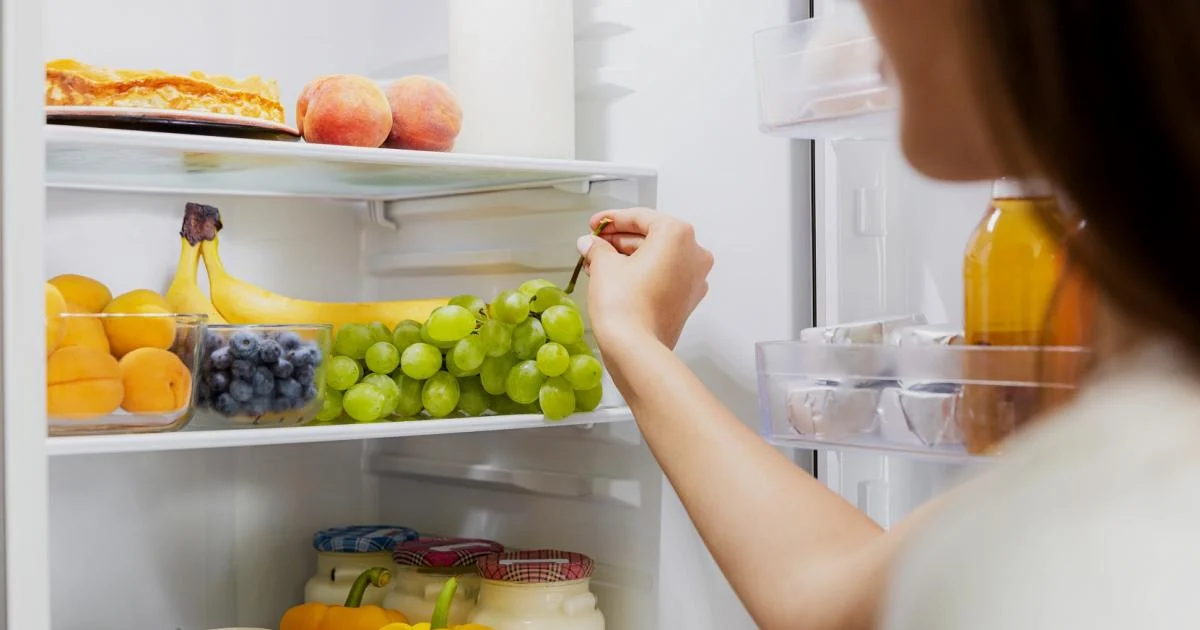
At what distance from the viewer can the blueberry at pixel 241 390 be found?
1.22m

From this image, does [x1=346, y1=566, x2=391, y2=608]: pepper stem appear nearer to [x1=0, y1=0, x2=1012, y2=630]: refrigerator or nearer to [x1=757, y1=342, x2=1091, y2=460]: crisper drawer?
[x1=0, y1=0, x2=1012, y2=630]: refrigerator

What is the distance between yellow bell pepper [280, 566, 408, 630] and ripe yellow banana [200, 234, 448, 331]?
30 centimetres

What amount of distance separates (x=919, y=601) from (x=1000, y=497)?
41mm

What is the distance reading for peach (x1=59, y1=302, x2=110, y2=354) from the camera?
1.10m

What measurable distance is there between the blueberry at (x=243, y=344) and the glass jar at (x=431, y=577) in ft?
1.44

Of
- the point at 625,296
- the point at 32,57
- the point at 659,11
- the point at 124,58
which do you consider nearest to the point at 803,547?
the point at 625,296

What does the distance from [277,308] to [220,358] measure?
0.28m

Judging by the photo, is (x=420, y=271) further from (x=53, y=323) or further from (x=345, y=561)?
(x=53, y=323)

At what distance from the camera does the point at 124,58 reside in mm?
1649

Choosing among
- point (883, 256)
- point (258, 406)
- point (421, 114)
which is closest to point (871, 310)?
point (883, 256)

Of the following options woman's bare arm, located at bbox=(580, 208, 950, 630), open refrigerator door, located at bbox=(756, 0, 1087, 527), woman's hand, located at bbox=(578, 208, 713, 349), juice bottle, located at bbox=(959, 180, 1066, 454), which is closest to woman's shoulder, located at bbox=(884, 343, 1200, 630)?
woman's bare arm, located at bbox=(580, 208, 950, 630)

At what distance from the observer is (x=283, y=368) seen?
49.1 inches

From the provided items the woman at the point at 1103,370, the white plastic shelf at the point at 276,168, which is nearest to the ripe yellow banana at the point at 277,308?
the white plastic shelf at the point at 276,168

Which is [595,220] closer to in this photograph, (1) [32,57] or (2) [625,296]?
(2) [625,296]
